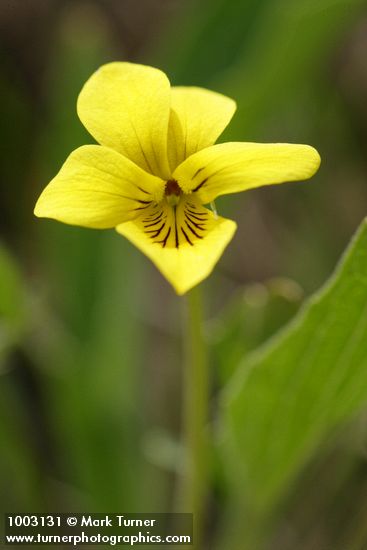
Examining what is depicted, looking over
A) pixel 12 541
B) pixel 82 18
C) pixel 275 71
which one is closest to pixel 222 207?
pixel 275 71

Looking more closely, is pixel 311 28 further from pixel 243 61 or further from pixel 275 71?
pixel 243 61

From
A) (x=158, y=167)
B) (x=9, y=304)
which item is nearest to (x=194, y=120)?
(x=158, y=167)

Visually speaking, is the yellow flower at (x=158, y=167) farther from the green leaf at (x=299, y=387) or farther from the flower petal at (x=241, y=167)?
the green leaf at (x=299, y=387)

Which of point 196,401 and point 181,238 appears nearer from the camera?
point 181,238

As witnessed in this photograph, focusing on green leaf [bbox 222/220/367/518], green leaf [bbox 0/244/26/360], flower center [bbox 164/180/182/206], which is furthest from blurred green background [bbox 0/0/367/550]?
flower center [bbox 164/180/182/206]

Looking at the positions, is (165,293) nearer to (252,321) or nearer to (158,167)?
(252,321)

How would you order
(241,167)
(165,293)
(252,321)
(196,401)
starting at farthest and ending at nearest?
(165,293), (252,321), (196,401), (241,167)
